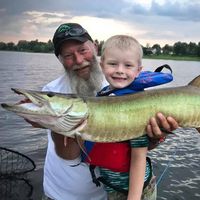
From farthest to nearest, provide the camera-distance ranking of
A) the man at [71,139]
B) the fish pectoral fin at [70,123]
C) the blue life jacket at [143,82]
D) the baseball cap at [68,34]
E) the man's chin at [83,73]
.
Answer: the man's chin at [83,73]
the baseball cap at [68,34]
the man at [71,139]
the blue life jacket at [143,82]
the fish pectoral fin at [70,123]

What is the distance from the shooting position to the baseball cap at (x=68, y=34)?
431cm

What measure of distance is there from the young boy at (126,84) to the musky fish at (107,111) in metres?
0.23

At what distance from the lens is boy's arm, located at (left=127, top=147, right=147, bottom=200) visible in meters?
3.28

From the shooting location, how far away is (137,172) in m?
3.31

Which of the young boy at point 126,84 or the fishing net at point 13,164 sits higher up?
the young boy at point 126,84

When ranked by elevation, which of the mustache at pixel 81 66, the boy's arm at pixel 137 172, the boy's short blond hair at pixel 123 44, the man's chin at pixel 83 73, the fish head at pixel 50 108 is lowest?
the boy's arm at pixel 137 172

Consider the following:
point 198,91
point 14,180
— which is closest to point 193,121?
point 198,91

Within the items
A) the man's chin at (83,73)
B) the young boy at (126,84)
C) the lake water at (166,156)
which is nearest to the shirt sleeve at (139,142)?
the young boy at (126,84)

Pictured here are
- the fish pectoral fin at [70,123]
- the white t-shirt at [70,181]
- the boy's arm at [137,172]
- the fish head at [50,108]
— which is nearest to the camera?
the fish head at [50,108]

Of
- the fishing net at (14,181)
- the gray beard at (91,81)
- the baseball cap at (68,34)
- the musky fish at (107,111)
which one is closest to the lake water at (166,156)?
the fishing net at (14,181)

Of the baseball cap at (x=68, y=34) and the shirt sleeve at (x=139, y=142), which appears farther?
the baseball cap at (x=68, y=34)

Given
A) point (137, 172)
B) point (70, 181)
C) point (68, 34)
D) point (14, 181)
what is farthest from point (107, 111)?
point (14, 181)

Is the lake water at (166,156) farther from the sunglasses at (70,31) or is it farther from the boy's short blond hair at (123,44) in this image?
the boy's short blond hair at (123,44)

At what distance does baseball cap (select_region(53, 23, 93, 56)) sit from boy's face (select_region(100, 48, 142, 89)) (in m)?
0.94
